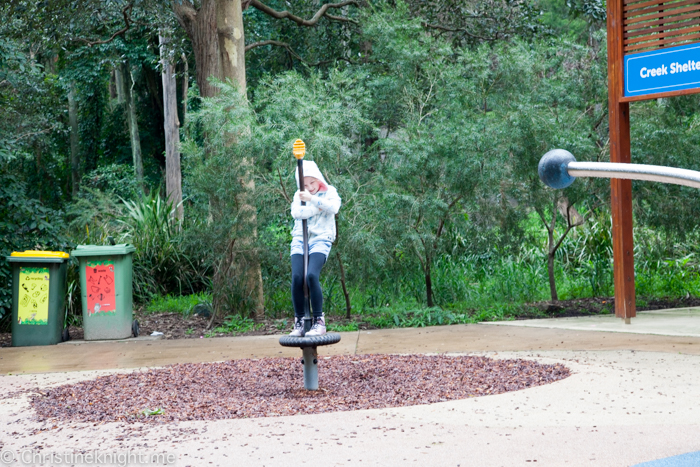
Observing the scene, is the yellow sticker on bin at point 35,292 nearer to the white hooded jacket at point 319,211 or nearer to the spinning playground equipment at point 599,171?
the white hooded jacket at point 319,211

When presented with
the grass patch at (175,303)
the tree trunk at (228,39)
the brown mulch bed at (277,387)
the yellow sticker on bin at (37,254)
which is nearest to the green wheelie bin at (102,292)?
the yellow sticker on bin at (37,254)

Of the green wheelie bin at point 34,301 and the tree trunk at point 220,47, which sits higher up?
the tree trunk at point 220,47

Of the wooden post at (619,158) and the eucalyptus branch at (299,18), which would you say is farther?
the eucalyptus branch at (299,18)

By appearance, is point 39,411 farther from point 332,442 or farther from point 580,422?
point 580,422

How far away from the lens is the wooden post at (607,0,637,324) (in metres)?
8.98

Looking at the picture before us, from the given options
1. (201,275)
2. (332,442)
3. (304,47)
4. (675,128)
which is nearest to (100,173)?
(304,47)

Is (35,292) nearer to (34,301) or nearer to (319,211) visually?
(34,301)

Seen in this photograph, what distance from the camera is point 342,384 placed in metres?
6.38

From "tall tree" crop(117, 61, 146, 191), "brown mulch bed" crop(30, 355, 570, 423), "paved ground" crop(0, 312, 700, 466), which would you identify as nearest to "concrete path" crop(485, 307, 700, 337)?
"paved ground" crop(0, 312, 700, 466)

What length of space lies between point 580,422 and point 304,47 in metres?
11.8

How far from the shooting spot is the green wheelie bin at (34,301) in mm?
9062

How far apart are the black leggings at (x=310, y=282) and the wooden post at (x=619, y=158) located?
4.46 metres

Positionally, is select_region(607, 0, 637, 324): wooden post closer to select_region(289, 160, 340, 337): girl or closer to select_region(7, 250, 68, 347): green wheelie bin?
select_region(289, 160, 340, 337): girl

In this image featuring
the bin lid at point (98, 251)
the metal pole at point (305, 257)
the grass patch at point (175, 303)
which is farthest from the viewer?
the grass patch at point (175, 303)
